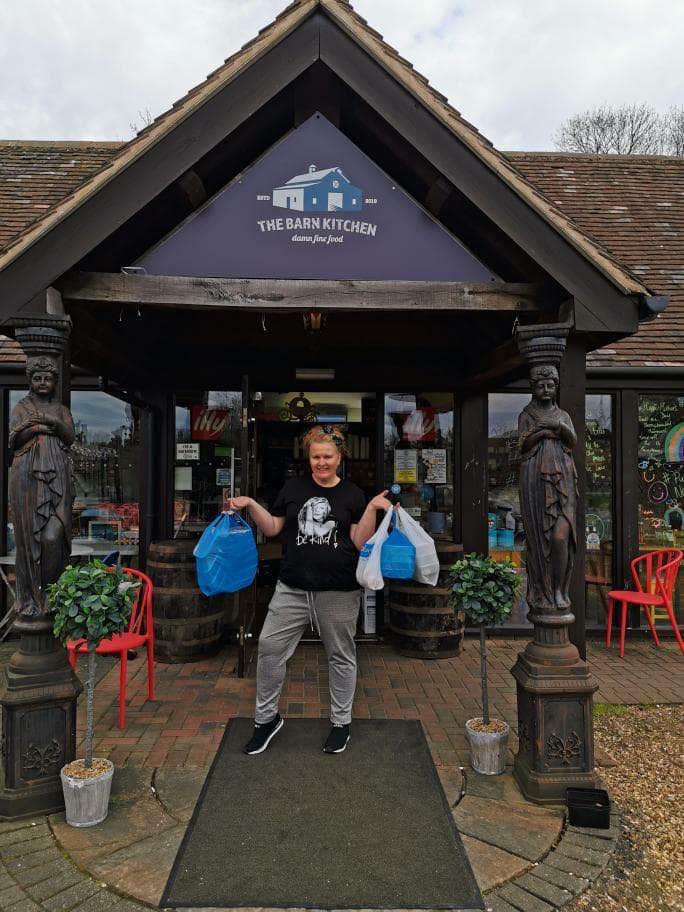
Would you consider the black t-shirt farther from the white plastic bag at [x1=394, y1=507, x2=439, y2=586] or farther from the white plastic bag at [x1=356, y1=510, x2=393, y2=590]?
the white plastic bag at [x1=394, y1=507, x2=439, y2=586]

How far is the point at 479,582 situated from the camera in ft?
10.4

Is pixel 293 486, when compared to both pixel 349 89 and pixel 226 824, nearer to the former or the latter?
pixel 226 824

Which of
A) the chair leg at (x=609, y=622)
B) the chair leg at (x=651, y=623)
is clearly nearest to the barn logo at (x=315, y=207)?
the chair leg at (x=609, y=622)

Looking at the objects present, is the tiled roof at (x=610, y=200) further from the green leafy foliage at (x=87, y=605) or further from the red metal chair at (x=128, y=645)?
the green leafy foliage at (x=87, y=605)

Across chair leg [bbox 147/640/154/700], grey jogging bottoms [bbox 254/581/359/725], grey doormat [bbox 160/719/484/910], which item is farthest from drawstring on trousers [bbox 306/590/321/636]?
chair leg [bbox 147/640/154/700]

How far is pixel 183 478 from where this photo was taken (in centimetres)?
572

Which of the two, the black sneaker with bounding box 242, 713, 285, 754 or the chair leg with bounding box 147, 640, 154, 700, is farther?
the chair leg with bounding box 147, 640, 154, 700

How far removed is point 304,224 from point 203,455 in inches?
120

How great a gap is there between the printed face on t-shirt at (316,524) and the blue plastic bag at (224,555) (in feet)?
1.56

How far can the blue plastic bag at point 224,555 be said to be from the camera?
3.44 m

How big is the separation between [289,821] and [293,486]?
1.71 metres

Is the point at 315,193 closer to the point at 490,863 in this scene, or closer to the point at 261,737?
the point at 261,737

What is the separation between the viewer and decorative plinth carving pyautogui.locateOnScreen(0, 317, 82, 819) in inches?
109

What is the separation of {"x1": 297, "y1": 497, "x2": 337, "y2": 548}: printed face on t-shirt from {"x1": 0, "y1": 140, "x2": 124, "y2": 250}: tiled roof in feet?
17.9
